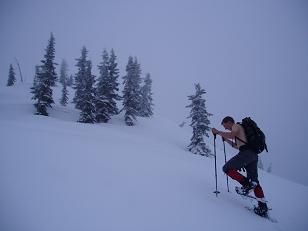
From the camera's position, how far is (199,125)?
32.6 m

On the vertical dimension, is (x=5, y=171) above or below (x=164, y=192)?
above

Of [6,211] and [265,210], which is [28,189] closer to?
[6,211]

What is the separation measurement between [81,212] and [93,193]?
0.92 metres

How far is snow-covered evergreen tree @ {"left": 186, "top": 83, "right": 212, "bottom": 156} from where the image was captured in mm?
31341

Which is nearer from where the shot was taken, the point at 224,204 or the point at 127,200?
the point at 127,200

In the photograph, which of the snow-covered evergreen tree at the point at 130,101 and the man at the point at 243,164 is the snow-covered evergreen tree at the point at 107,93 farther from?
the man at the point at 243,164

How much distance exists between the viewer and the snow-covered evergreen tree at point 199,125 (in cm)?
3134

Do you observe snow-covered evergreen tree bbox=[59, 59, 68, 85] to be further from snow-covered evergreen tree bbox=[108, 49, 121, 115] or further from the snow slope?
the snow slope

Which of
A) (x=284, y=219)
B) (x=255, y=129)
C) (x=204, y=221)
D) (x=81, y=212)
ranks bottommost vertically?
(x=284, y=219)

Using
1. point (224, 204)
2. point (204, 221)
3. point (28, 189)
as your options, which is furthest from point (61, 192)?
point (224, 204)

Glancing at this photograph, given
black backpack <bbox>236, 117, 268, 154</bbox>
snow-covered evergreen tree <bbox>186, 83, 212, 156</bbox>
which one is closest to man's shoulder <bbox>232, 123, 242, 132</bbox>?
black backpack <bbox>236, 117, 268, 154</bbox>

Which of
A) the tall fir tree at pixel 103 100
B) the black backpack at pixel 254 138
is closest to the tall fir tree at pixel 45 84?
the tall fir tree at pixel 103 100

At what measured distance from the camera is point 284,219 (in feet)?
25.1

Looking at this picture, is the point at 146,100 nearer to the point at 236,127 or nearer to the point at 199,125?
the point at 199,125
